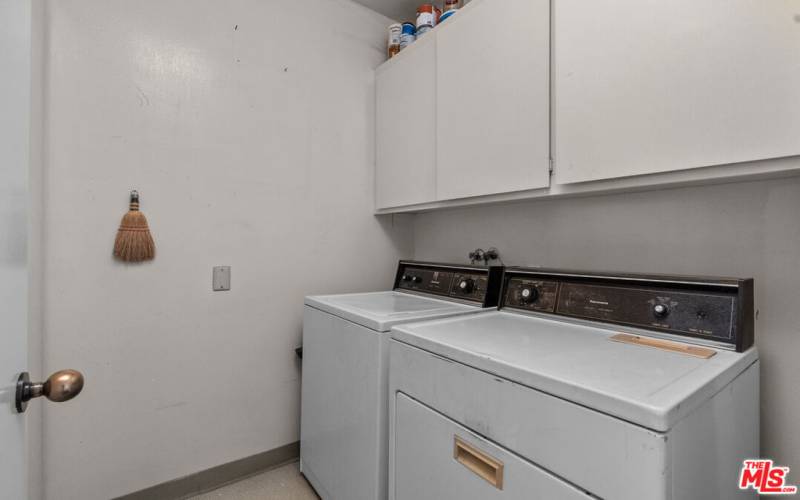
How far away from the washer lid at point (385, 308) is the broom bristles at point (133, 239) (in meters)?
0.70

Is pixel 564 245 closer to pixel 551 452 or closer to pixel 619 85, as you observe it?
pixel 619 85

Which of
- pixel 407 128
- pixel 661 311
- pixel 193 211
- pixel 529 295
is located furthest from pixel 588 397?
pixel 193 211

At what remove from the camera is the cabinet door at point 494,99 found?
1295 millimetres

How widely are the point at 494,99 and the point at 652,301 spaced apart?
909 millimetres

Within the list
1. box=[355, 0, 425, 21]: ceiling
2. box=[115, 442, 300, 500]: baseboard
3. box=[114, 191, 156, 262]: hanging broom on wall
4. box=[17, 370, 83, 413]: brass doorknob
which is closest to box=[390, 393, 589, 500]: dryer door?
box=[17, 370, 83, 413]: brass doorknob

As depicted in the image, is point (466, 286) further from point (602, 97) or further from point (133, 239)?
point (133, 239)

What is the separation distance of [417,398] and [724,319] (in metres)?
0.84

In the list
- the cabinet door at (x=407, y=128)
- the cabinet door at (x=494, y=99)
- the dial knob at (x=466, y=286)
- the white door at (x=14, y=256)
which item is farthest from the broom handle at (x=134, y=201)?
the dial knob at (x=466, y=286)

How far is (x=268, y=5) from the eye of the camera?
1.83 metres

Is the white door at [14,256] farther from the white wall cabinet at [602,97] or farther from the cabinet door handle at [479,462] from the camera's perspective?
the white wall cabinet at [602,97]

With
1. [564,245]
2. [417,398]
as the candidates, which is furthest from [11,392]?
[564,245]

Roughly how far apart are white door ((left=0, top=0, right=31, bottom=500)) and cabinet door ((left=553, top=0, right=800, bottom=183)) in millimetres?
1333

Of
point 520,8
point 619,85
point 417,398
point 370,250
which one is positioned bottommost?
point 417,398

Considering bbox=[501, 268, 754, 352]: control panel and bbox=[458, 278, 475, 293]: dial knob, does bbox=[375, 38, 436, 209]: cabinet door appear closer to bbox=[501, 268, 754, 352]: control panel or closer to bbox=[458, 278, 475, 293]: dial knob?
bbox=[458, 278, 475, 293]: dial knob
